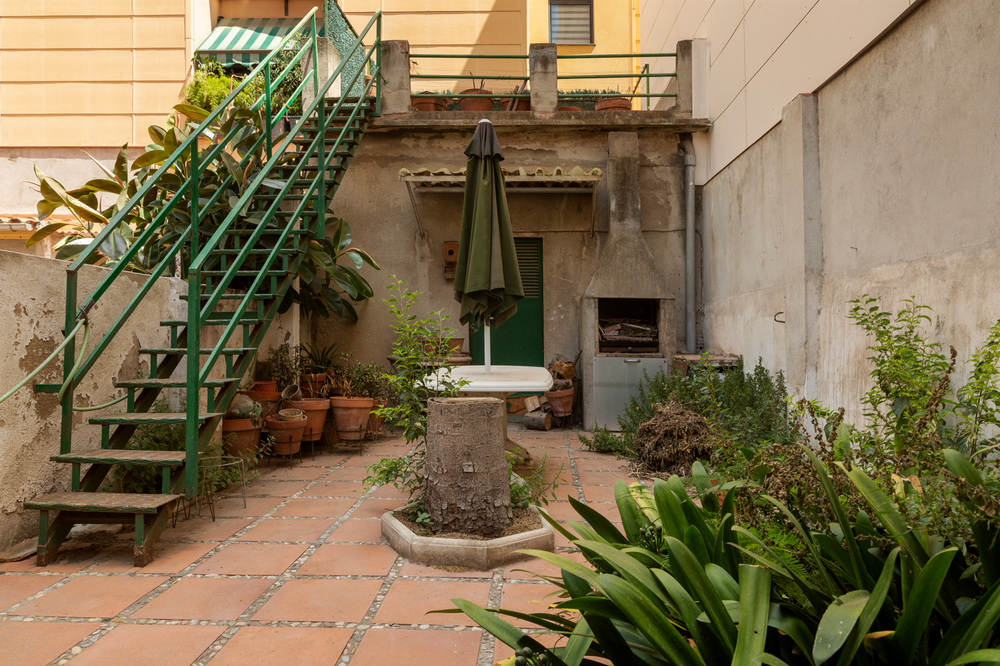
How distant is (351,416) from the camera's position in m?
5.99

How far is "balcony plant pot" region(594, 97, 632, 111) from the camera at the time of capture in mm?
8000

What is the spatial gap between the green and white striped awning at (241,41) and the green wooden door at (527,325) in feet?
15.5

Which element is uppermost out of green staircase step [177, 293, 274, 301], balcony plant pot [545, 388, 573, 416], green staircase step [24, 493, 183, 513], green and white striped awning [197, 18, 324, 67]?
green and white striped awning [197, 18, 324, 67]

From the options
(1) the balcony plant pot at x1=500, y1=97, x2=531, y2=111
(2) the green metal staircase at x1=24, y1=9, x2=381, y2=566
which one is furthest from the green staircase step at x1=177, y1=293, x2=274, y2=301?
(1) the balcony plant pot at x1=500, y1=97, x2=531, y2=111

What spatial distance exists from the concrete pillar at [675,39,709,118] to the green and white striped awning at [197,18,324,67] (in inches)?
206

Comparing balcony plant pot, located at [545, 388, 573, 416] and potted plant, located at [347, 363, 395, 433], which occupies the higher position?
potted plant, located at [347, 363, 395, 433]

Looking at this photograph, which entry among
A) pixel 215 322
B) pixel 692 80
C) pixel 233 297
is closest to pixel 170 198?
pixel 233 297

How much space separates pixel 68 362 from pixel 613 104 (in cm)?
687

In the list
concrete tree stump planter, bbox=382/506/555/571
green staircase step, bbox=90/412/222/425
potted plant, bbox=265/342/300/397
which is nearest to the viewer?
concrete tree stump planter, bbox=382/506/555/571

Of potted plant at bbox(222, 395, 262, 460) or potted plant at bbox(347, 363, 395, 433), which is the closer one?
potted plant at bbox(222, 395, 262, 460)

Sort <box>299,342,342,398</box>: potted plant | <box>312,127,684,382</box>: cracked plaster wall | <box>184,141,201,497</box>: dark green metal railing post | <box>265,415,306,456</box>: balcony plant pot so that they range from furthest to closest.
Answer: <box>312,127,684,382</box>: cracked plaster wall < <box>299,342,342,398</box>: potted plant < <box>265,415,306,456</box>: balcony plant pot < <box>184,141,201,497</box>: dark green metal railing post

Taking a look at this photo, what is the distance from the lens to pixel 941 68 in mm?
3311

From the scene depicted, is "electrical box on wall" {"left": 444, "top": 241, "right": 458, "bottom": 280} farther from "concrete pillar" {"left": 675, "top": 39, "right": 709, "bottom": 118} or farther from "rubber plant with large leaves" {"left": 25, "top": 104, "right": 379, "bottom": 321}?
"concrete pillar" {"left": 675, "top": 39, "right": 709, "bottom": 118}

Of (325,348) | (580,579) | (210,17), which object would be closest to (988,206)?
(580,579)
